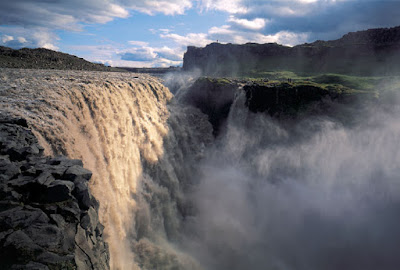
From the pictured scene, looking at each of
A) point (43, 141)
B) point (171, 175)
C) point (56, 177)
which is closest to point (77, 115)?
point (43, 141)

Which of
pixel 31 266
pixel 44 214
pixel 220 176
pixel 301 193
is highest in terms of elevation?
pixel 44 214

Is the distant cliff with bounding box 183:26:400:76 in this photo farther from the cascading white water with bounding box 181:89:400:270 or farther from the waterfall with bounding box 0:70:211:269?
the waterfall with bounding box 0:70:211:269

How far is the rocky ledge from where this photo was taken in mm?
5652

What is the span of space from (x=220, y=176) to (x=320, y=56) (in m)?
49.7

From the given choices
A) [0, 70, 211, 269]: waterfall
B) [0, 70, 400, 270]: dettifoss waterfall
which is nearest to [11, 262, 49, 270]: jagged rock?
[0, 70, 211, 269]: waterfall

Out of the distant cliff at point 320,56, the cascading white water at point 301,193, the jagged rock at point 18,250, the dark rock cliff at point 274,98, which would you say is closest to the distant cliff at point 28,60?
the dark rock cliff at point 274,98

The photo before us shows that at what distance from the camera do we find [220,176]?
95.7 feet

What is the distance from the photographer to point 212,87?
1468 inches

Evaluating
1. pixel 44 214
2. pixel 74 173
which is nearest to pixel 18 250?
pixel 44 214

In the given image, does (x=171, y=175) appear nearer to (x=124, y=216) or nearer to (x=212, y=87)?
(x=124, y=216)

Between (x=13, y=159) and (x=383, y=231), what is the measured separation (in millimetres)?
23735

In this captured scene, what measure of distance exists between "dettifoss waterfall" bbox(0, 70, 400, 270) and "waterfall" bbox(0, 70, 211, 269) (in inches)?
3.2

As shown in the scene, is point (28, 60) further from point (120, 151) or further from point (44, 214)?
point (44, 214)

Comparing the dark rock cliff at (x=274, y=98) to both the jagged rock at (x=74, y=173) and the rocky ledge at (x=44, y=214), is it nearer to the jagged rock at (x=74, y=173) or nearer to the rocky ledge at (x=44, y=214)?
the jagged rock at (x=74, y=173)
